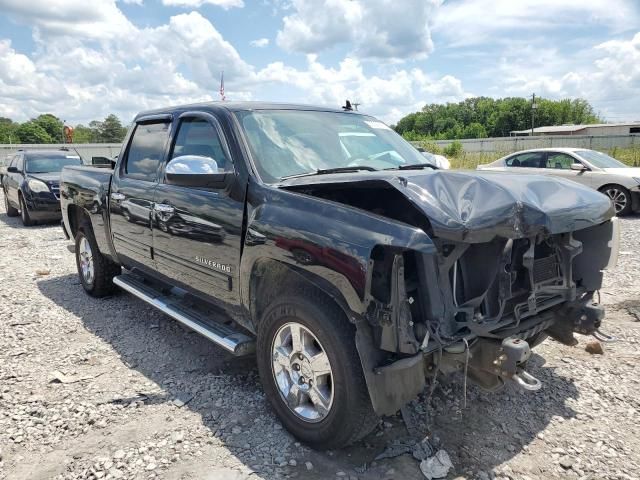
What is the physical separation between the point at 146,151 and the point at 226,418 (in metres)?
2.54

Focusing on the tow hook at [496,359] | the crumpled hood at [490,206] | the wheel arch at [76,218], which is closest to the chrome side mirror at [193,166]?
the crumpled hood at [490,206]

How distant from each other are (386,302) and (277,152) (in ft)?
4.94

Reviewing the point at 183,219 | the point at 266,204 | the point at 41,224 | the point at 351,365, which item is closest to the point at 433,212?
the point at 351,365

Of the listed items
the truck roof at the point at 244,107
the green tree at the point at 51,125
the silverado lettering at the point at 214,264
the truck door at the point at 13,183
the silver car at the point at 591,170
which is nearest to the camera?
the silverado lettering at the point at 214,264

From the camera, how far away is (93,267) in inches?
223

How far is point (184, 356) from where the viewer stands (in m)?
4.25

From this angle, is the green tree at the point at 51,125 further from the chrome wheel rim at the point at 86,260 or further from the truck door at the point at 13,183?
the chrome wheel rim at the point at 86,260

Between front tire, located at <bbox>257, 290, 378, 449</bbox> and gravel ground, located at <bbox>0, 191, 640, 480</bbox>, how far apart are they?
190 mm

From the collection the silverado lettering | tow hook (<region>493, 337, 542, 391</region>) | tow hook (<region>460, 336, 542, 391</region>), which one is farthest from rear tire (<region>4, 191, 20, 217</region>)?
tow hook (<region>493, 337, 542, 391</region>)

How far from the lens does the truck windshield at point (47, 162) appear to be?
11938 millimetres

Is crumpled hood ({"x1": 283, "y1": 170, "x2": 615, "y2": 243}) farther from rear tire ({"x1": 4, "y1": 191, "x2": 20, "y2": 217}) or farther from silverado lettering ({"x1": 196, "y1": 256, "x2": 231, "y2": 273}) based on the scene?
rear tire ({"x1": 4, "y1": 191, "x2": 20, "y2": 217})

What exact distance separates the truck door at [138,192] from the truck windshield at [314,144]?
43.9 inches

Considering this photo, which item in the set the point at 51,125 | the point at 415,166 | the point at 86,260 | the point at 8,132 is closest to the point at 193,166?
the point at 415,166

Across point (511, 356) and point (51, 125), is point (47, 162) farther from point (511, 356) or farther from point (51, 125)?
point (51, 125)
